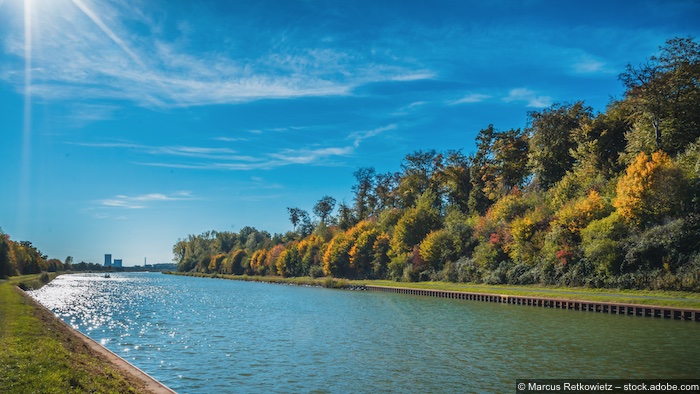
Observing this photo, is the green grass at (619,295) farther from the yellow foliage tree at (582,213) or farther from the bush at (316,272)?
the bush at (316,272)

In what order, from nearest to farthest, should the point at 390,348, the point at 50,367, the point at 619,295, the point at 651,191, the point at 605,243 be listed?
the point at 50,367, the point at 390,348, the point at 619,295, the point at 651,191, the point at 605,243

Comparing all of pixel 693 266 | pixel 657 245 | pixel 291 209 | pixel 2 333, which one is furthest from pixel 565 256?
pixel 291 209

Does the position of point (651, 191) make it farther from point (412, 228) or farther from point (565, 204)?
point (412, 228)

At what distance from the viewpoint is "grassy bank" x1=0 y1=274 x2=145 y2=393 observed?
15109mm

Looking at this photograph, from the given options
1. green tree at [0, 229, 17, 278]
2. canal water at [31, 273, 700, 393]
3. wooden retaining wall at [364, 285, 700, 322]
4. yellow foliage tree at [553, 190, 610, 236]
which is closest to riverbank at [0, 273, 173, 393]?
canal water at [31, 273, 700, 393]

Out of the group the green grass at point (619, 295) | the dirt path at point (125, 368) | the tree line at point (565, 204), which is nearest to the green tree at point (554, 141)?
the tree line at point (565, 204)

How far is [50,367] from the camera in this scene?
1717 cm

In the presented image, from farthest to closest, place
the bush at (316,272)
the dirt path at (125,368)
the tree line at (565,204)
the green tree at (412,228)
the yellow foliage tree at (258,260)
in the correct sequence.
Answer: the yellow foliage tree at (258,260) < the bush at (316,272) < the green tree at (412,228) < the tree line at (565,204) < the dirt path at (125,368)

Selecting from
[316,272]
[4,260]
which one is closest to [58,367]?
[4,260]

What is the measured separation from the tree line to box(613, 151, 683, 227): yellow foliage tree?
A: 12cm

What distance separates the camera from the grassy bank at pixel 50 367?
49.6 feet

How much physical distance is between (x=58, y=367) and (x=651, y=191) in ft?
193

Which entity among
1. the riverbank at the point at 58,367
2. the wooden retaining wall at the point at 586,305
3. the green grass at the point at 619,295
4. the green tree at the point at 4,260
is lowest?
the wooden retaining wall at the point at 586,305

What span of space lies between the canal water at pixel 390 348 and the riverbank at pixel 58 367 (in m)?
2.19
